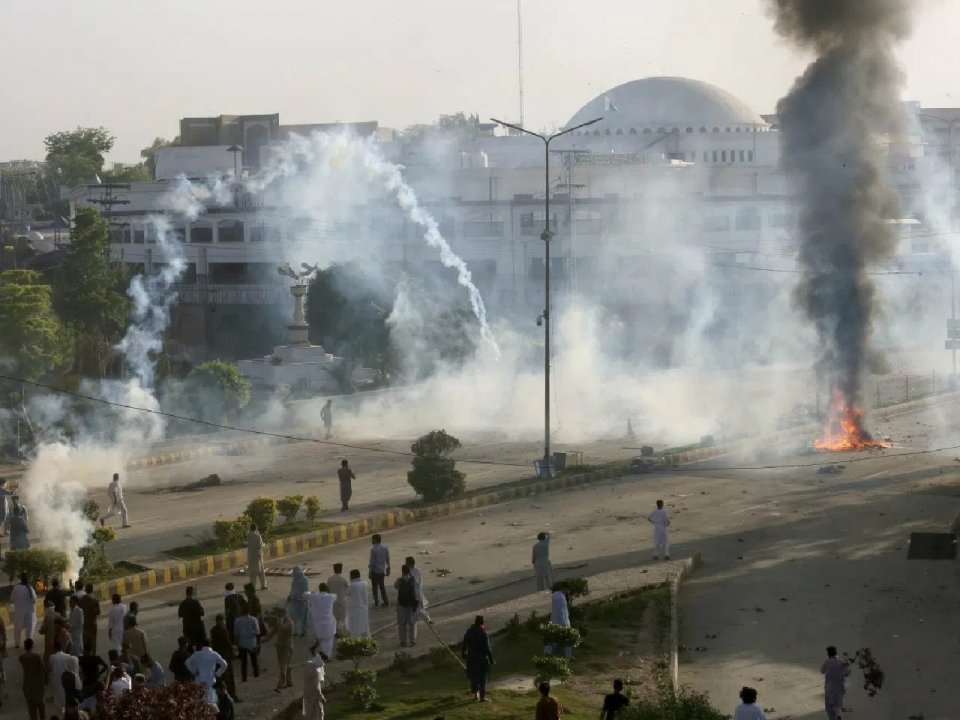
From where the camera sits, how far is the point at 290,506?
23.0 meters

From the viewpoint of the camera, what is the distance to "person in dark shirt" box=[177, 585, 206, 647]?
14586 millimetres

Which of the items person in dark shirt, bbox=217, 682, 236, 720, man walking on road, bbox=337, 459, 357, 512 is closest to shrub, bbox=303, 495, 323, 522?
man walking on road, bbox=337, 459, 357, 512

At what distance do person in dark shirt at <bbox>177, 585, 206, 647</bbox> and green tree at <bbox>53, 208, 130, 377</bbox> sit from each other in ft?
117

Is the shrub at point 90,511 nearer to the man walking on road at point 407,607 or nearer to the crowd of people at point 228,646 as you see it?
the crowd of people at point 228,646

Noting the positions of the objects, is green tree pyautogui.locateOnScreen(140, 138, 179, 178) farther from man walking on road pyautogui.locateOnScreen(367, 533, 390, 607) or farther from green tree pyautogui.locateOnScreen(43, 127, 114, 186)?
man walking on road pyautogui.locateOnScreen(367, 533, 390, 607)

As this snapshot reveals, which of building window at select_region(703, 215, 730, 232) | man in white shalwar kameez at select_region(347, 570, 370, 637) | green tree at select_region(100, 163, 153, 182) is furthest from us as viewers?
green tree at select_region(100, 163, 153, 182)

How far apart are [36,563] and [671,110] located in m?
77.5

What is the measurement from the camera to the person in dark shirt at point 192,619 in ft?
47.9

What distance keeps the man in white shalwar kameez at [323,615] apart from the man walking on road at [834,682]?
5455 millimetres

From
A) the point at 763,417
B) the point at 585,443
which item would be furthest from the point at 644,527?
the point at 763,417

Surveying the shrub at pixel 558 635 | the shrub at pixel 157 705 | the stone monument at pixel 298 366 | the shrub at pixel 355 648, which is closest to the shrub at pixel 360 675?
the shrub at pixel 355 648

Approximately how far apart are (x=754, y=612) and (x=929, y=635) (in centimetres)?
229

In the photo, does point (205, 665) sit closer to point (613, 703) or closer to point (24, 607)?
point (613, 703)

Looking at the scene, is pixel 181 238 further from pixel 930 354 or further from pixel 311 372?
pixel 930 354
